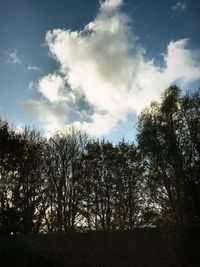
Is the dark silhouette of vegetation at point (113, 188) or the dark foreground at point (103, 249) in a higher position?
the dark silhouette of vegetation at point (113, 188)

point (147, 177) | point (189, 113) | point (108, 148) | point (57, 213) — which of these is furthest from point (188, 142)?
point (57, 213)

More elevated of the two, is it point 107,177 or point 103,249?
point 107,177

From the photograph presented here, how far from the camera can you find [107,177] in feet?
119

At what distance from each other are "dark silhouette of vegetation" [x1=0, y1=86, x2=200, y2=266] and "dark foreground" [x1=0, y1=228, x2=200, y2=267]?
9 cm

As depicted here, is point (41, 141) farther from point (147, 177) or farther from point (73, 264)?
point (73, 264)

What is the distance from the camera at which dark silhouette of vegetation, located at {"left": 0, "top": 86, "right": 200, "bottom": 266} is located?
25.0m

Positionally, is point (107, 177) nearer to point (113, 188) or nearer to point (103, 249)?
point (113, 188)

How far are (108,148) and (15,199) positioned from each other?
1308 cm

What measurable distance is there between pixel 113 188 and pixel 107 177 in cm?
138

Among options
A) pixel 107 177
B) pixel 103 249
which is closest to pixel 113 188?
pixel 107 177

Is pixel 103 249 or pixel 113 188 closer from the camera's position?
pixel 103 249

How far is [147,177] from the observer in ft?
99.0

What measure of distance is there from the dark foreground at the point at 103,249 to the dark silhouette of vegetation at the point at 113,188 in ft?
0.31

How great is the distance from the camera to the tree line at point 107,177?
25.8 metres
